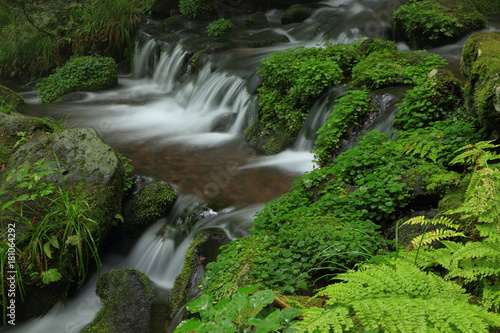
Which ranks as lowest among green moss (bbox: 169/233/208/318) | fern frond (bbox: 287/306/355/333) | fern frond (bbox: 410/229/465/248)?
green moss (bbox: 169/233/208/318)

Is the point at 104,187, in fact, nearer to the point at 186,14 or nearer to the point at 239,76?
the point at 239,76

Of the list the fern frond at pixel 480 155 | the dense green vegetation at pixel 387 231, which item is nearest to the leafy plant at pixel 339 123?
the dense green vegetation at pixel 387 231

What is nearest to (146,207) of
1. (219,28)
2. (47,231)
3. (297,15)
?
(47,231)

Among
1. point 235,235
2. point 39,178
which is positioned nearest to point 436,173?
point 235,235

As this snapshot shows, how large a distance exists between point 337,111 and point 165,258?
2863 mm

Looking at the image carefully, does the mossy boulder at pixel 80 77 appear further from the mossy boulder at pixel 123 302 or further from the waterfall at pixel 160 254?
the mossy boulder at pixel 123 302

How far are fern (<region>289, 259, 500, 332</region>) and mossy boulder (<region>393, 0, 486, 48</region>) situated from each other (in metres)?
7.75

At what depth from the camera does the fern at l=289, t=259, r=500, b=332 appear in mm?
1800

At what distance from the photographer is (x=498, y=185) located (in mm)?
2748

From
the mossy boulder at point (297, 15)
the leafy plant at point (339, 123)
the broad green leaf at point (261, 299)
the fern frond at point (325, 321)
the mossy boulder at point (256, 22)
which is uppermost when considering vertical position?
the mossy boulder at point (297, 15)

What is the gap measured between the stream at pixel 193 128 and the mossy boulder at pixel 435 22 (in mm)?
231

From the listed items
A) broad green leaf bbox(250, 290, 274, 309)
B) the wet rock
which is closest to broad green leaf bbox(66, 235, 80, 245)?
broad green leaf bbox(250, 290, 274, 309)

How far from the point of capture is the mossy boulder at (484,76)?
12.8 ft

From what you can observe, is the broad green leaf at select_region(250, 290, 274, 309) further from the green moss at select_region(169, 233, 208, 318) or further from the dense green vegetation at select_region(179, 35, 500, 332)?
the green moss at select_region(169, 233, 208, 318)
